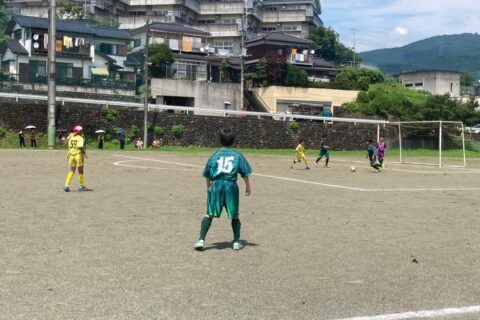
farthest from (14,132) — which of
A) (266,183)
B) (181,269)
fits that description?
(181,269)

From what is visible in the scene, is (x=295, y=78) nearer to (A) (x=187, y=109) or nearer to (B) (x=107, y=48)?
(A) (x=187, y=109)

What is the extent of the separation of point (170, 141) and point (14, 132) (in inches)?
435

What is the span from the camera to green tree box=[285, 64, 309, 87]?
6084 centimetres

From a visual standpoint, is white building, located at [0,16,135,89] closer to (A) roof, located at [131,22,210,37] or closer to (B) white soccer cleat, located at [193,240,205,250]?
(A) roof, located at [131,22,210,37]

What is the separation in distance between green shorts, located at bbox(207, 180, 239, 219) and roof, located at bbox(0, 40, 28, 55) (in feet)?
164

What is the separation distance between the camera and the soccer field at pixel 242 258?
533 cm

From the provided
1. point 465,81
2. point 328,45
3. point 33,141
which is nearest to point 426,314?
point 33,141

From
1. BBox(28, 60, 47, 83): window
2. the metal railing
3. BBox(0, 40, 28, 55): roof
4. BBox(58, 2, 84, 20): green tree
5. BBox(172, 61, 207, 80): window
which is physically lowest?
the metal railing

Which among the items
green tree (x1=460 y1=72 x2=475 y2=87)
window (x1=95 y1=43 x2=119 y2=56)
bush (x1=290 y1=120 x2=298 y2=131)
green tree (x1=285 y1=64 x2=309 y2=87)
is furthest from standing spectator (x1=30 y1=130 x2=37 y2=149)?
green tree (x1=460 y1=72 x2=475 y2=87)

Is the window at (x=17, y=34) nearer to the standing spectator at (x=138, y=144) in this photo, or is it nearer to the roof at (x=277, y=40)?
the standing spectator at (x=138, y=144)

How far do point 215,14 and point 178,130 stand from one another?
40.7m

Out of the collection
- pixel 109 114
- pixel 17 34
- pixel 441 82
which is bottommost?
pixel 109 114

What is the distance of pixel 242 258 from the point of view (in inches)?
292

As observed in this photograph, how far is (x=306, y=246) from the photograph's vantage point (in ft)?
27.1
